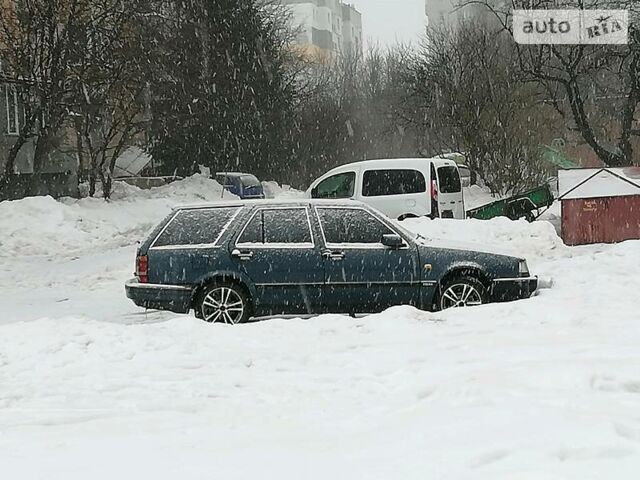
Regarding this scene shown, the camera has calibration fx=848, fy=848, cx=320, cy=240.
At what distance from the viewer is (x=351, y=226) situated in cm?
955

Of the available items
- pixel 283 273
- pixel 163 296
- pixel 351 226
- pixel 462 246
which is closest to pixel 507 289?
pixel 462 246

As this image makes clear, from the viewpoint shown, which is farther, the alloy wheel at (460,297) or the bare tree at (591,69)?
the bare tree at (591,69)

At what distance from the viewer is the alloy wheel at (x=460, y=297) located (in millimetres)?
9328

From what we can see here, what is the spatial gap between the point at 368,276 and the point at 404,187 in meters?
6.66

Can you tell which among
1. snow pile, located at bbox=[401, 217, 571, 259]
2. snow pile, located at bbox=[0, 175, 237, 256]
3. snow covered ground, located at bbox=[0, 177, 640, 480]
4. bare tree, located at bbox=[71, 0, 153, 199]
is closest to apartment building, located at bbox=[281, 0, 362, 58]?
bare tree, located at bbox=[71, 0, 153, 199]

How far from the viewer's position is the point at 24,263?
1697 centimetres

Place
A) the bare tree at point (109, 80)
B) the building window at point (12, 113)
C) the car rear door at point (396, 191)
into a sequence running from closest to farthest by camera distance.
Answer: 1. the car rear door at point (396, 191)
2. the bare tree at point (109, 80)
3. the building window at point (12, 113)

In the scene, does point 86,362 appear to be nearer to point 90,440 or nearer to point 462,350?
point 90,440

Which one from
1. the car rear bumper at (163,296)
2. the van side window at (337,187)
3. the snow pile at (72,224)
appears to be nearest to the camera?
the car rear bumper at (163,296)

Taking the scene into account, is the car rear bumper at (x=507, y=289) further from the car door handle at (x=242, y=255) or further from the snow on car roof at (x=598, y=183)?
the snow on car roof at (x=598, y=183)

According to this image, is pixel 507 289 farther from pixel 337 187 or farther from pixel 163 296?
pixel 337 187

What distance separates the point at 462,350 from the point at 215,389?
2030mm

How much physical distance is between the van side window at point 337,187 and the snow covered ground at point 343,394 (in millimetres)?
6656

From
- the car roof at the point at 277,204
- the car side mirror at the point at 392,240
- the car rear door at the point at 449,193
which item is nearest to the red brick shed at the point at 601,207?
the car rear door at the point at 449,193
